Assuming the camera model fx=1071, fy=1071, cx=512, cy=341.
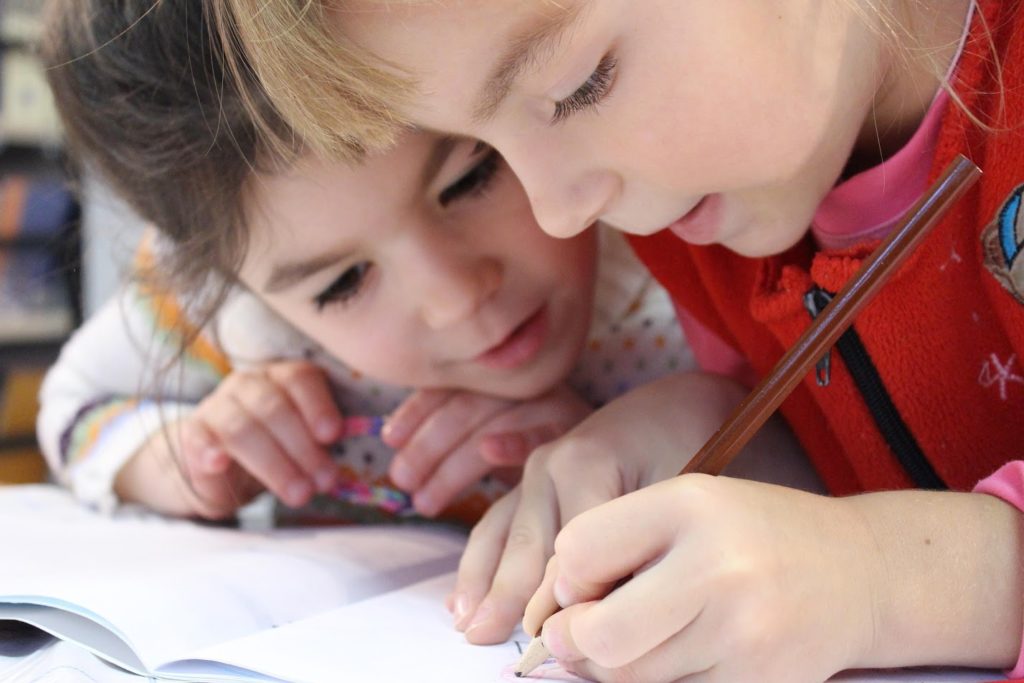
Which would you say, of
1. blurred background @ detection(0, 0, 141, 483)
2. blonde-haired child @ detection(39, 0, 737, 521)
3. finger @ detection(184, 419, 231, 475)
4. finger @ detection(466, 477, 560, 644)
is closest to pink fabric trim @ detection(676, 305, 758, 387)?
blonde-haired child @ detection(39, 0, 737, 521)

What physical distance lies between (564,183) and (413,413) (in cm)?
32

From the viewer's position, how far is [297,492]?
2.65 ft

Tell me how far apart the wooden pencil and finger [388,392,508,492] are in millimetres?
Result: 345

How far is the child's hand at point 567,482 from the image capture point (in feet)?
1.57

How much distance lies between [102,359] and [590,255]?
50 centimetres

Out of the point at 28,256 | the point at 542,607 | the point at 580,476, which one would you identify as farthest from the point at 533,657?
the point at 28,256

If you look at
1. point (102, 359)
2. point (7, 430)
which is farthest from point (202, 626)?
point (7, 430)

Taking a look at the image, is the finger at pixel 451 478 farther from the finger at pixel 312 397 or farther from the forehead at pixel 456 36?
the forehead at pixel 456 36

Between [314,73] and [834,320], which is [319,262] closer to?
[314,73]

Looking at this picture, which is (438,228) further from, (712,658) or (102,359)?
(102,359)

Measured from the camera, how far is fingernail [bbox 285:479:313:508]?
2.65 feet

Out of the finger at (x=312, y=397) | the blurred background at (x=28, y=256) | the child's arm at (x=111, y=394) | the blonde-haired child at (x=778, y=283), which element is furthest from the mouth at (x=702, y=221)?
the blurred background at (x=28, y=256)

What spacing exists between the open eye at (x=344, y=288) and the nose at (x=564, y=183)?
0.68 feet

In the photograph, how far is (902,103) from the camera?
0.53 m
